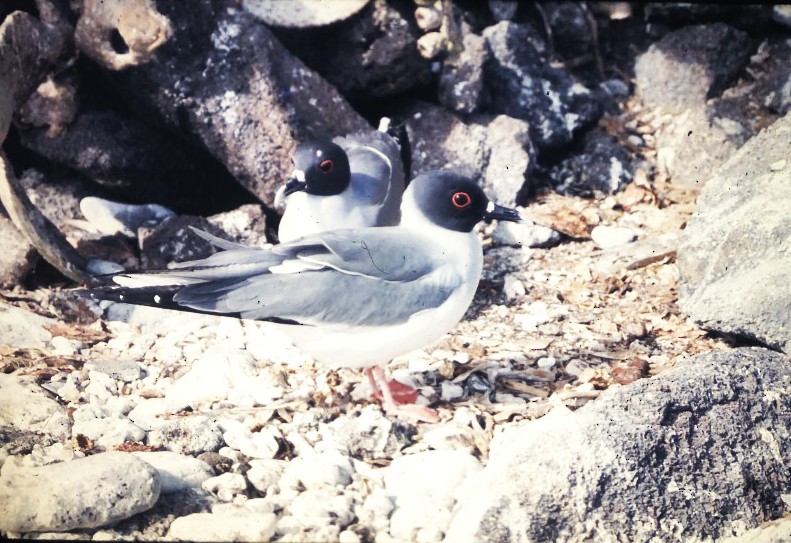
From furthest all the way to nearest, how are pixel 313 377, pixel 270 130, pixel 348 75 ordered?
1. pixel 348 75
2. pixel 270 130
3. pixel 313 377

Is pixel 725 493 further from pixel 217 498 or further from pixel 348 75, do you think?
pixel 348 75

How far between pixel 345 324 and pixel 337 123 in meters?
2.12

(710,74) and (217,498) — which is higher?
(710,74)

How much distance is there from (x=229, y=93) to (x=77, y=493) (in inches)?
115

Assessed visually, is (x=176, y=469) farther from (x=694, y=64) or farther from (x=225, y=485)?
A: (x=694, y=64)

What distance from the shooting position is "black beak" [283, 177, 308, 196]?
177 inches

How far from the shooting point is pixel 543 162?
5.97m

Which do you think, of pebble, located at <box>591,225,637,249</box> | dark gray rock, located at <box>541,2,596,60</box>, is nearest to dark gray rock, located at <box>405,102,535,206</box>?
pebble, located at <box>591,225,637,249</box>

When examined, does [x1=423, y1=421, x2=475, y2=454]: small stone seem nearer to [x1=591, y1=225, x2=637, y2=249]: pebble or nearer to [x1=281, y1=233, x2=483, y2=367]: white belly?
[x1=281, y1=233, x2=483, y2=367]: white belly

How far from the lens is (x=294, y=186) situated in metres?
4.49

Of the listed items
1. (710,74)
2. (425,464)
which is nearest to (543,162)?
(710,74)

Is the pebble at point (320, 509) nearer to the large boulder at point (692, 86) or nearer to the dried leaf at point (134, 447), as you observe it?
the dried leaf at point (134, 447)

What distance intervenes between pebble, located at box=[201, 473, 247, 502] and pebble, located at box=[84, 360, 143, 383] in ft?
3.12

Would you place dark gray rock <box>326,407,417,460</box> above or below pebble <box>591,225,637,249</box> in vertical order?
below
